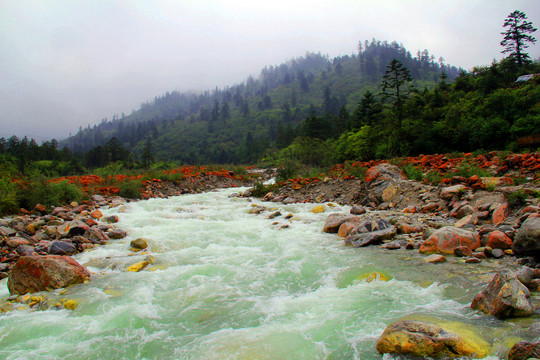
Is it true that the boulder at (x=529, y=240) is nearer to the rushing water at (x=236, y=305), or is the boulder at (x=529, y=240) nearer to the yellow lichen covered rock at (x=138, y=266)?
the rushing water at (x=236, y=305)

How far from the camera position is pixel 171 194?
18.2 meters

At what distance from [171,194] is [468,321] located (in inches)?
692

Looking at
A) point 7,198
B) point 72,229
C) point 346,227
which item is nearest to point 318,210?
point 346,227

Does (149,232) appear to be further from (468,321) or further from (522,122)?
(522,122)

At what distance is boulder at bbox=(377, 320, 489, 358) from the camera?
2801mm

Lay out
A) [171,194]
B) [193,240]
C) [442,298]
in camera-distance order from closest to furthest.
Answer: [442,298]
[193,240]
[171,194]

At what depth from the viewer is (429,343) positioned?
9.38 ft

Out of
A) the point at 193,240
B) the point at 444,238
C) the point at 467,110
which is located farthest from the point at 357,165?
the point at 467,110

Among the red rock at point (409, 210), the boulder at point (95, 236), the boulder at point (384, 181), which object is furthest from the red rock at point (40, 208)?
the red rock at point (409, 210)

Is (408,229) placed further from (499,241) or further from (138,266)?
(138,266)

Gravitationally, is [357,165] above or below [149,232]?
above

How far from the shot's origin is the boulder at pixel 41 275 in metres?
4.95

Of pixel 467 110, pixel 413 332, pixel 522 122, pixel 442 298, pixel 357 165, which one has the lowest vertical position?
pixel 442 298

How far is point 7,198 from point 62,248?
4.84 metres
